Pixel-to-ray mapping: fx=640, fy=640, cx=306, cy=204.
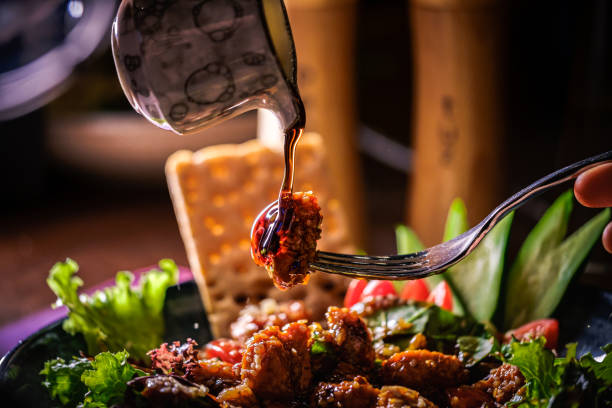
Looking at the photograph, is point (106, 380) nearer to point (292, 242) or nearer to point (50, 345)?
point (50, 345)

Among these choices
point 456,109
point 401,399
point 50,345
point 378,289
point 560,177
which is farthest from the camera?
point 456,109

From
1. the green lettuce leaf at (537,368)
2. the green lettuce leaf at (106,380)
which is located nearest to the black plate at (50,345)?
the green lettuce leaf at (106,380)

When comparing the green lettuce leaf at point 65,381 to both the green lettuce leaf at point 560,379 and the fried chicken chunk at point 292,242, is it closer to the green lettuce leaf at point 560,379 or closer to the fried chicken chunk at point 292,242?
the fried chicken chunk at point 292,242

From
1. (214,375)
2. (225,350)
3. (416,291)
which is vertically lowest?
(416,291)

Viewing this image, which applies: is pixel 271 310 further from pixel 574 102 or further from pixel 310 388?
pixel 574 102

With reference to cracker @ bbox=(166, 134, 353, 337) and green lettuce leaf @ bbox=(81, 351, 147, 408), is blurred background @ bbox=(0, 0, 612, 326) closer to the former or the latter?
green lettuce leaf @ bbox=(81, 351, 147, 408)

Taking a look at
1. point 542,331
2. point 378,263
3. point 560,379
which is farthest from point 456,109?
point 560,379

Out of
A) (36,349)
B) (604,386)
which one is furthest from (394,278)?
(36,349)

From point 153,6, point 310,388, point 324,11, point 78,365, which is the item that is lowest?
point 310,388
